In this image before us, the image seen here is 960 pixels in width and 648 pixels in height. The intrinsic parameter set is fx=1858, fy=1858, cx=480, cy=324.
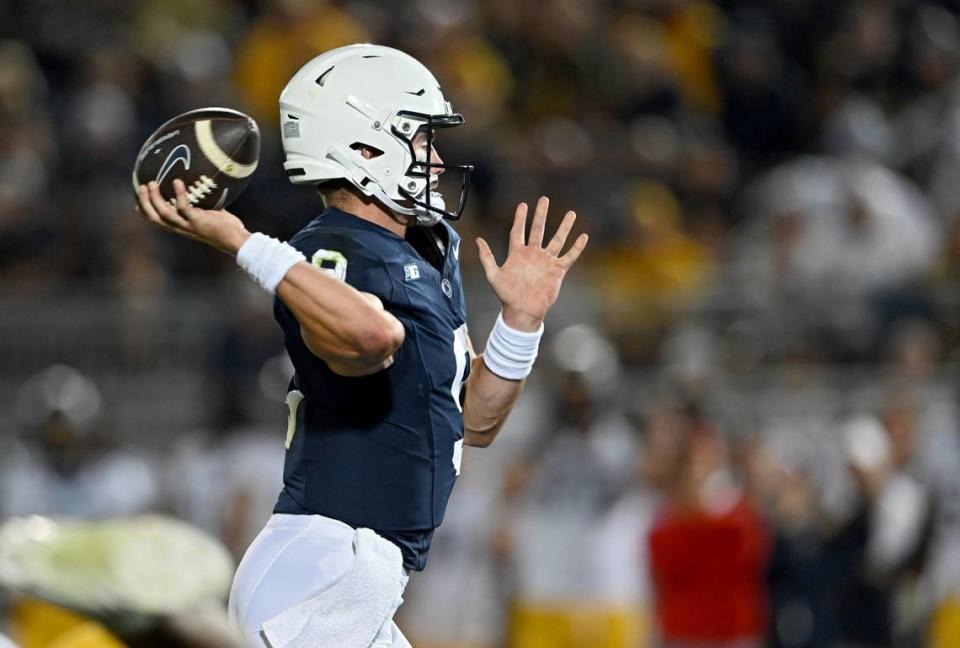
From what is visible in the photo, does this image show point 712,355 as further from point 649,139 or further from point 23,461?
point 23,461

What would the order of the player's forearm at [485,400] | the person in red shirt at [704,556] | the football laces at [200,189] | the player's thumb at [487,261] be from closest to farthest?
the football laces at [200,189], the player's thumb at [487,261], the player's forearm at [485,400], the person in red shirt at [704,556]

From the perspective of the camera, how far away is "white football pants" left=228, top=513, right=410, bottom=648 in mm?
4188

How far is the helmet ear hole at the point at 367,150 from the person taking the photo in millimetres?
4418

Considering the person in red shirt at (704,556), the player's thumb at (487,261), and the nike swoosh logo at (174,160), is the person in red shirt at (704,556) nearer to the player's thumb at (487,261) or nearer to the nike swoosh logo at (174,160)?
the player's thumb at (487,261)

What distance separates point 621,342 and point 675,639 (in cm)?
203

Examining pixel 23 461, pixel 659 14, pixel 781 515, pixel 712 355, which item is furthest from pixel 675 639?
pixel 659 14

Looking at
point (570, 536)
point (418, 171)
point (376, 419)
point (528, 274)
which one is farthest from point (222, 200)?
point (570, 536)

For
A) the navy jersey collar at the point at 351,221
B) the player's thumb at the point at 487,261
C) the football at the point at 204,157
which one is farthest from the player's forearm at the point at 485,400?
the football at the point at 204,157

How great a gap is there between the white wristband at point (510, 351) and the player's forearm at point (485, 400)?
24 millimetres

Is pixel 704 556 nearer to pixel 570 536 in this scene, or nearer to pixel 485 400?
pixel 570 536

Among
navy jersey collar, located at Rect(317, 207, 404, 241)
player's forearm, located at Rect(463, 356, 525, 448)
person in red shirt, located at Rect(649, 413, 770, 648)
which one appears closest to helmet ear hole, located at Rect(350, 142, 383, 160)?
navy jersey collar, located at Rect(317, 207, 404, 241)

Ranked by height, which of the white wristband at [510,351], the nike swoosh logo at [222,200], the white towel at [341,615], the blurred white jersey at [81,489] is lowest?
the blurred white jersey at [81,489]

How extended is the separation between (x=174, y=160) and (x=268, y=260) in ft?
1.32

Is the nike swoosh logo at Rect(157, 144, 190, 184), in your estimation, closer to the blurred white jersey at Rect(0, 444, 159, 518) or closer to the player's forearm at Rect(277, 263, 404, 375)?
the player's forearm at Rect(277, 263, 404, 375)
